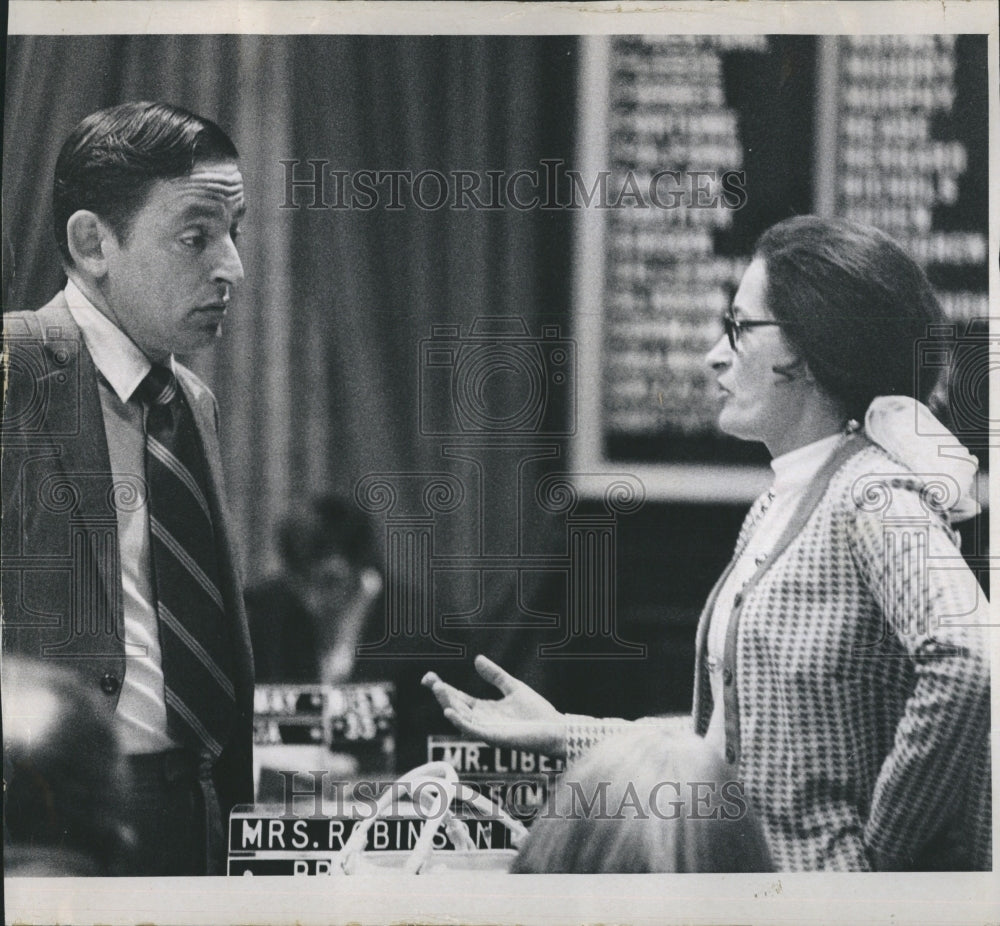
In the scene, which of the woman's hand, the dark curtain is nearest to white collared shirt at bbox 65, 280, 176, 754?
the dark curtain

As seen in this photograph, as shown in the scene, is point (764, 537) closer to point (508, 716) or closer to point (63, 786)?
point (508, 716)

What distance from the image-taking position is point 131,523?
3.34 m

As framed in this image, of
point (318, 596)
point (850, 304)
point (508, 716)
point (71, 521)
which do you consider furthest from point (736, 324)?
point (71, 521)

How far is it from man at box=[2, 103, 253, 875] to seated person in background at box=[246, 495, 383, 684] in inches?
2.8

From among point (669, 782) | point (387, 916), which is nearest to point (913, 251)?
point (669, 782)

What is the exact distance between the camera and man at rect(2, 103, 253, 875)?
332 cm

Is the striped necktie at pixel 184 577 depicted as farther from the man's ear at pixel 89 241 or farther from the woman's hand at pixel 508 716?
the woman's hand at pixel 508 716

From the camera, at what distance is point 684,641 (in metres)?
3.35

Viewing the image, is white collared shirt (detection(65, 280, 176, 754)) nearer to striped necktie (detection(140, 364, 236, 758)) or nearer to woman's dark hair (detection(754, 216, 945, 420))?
striped necktie (detection(140, 364, 236, 758))

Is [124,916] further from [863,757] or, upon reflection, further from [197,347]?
[863,757]

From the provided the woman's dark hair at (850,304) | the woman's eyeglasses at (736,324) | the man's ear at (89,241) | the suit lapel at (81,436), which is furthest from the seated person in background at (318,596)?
the woman's dark hair at (850,304)

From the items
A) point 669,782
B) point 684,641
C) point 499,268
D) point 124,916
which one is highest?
point 499,268

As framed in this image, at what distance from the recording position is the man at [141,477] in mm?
3324

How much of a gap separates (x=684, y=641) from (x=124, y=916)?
1.65 meters
